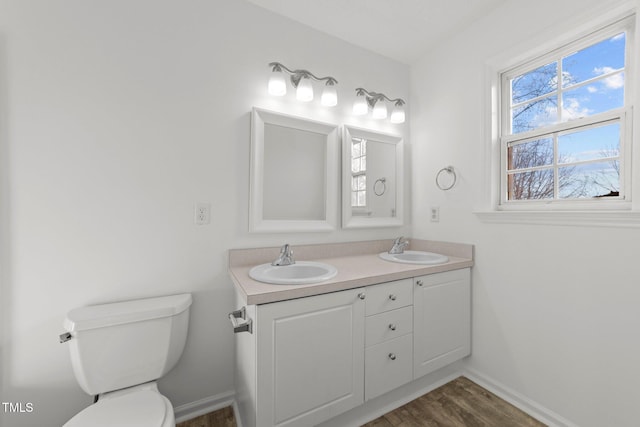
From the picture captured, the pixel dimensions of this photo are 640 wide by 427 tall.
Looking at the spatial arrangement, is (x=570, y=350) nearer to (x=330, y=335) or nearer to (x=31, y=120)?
(x=330, y=335)

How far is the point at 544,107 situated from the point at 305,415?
6.94 feet

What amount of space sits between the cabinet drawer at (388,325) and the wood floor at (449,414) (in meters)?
0.47

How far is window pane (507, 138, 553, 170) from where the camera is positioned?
1.52 metres

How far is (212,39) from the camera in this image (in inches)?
59.6

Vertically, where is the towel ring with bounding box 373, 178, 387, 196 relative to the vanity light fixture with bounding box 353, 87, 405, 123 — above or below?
below

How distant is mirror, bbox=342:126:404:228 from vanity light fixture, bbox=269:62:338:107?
25 cm

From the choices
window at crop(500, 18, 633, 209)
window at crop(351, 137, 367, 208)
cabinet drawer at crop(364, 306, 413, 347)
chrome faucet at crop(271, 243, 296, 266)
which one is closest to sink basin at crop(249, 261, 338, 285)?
chrome faucet at crop(271, 243, 296, 266)

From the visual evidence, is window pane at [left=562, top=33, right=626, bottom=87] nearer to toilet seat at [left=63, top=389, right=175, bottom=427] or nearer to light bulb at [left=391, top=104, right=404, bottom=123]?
light bulb at [left=391, top=104, right=404, bottom=123]

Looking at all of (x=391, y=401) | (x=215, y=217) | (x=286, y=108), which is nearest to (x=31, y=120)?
(x=215, y=217)

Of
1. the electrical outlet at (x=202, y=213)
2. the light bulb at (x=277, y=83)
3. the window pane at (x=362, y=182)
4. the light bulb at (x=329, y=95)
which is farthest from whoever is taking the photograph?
the window pane at (x=362, y=182)

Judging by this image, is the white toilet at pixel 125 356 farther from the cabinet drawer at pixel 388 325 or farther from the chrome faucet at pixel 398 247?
the chrome faucet at pixel 398 247

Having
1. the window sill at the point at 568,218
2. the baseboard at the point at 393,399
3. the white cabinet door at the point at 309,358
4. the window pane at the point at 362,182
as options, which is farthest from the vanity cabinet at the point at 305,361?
the window sill at the point at 568,218

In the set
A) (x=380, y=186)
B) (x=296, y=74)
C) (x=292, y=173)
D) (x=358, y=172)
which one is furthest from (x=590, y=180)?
(x=296, y=74)

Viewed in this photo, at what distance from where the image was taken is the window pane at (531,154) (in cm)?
152
